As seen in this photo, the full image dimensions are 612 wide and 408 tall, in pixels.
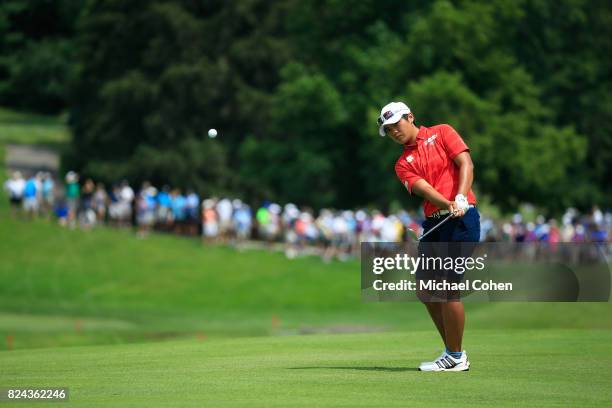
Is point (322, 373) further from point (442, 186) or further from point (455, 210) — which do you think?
point (442, 186)

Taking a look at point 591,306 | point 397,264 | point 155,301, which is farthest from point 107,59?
point 397,264

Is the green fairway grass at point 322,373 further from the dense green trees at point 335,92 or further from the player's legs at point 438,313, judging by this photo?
the dense green trees at point 335,92

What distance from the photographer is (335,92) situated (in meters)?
58.5

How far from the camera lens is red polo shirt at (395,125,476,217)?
11305 millimetres

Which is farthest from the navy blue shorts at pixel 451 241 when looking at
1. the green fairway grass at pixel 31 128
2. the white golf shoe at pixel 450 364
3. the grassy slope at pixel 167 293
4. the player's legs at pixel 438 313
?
the green fairway grass at pixel 31 128

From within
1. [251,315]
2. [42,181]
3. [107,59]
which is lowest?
[251,315]

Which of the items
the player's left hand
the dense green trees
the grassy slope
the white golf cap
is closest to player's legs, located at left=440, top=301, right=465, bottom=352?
the player's left hand

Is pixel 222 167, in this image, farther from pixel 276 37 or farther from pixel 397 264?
pixel 397 264

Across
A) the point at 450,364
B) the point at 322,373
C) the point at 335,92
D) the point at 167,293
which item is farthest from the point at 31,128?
the point at 450,364

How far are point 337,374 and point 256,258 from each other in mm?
36227

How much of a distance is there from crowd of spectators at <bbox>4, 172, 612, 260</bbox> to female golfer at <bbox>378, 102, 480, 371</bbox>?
3468cm

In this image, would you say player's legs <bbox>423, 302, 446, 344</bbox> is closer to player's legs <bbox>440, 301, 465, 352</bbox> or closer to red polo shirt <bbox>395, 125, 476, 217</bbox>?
player's legs <bbox>440, 301, 465, 352</bbox>

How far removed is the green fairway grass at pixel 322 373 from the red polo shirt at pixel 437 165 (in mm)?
1583

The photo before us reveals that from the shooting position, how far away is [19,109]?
98.5 m
